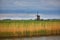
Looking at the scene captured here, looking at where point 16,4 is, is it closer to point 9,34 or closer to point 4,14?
point 4,14

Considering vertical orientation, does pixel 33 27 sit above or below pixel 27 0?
below

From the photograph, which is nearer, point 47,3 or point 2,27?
point 2,27

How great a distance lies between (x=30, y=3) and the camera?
2.04m

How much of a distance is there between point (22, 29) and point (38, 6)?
49 centimetres

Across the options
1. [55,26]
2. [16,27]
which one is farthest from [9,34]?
[55,26]

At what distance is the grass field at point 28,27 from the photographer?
6.35 feet

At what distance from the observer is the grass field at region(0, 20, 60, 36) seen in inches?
76.2

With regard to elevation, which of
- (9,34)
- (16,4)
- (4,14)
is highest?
(16,4)

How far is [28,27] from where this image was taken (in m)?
1.98

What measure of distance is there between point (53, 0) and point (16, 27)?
0.81 m

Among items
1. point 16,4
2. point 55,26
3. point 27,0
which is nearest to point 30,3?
point 27,0

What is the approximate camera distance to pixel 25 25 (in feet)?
6.51

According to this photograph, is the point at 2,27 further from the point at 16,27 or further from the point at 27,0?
the point at 27,0

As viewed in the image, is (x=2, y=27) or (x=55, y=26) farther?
(x=55, y=26)
